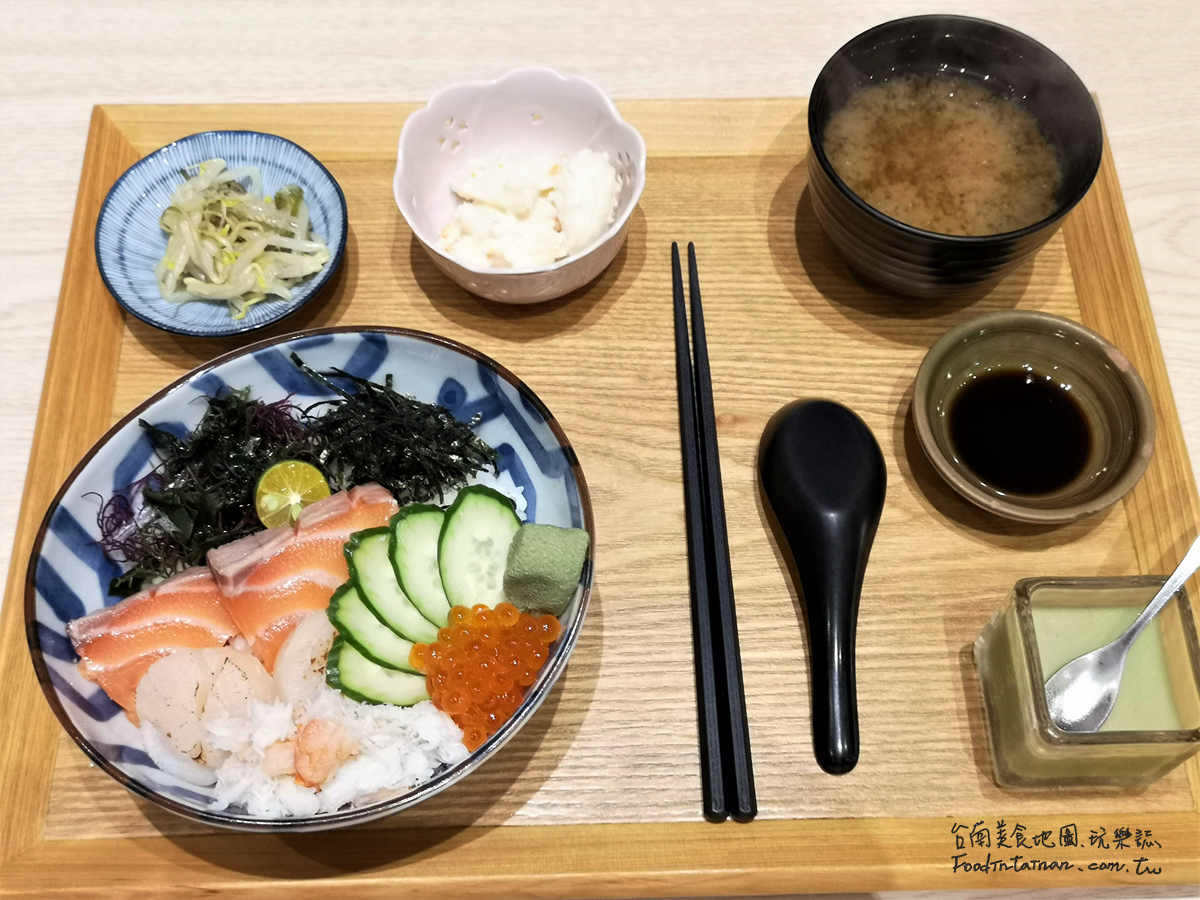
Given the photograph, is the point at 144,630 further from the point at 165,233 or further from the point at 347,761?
the point at 165,233

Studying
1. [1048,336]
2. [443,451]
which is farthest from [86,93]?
[1048,336]

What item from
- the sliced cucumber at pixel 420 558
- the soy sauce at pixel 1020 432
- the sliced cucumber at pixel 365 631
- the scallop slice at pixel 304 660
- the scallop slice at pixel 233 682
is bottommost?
the scallop slice at pixel 233 682

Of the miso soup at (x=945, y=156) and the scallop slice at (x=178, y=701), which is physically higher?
the miso soup at (x=945, y=156)

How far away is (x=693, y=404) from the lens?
1686mm

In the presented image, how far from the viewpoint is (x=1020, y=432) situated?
5.33 ft

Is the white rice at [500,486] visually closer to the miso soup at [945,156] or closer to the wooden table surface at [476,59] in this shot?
the miso soup at [945,156]

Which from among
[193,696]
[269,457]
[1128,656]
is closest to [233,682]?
[193,696]

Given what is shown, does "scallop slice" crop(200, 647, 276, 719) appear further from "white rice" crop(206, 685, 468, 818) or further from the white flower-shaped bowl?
the white flower-shaped bowl

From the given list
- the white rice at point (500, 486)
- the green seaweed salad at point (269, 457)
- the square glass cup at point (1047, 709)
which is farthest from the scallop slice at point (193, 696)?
the square glass cup at point (1047, 709)

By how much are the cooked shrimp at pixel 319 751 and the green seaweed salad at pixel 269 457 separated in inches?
18.5

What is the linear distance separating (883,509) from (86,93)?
2.30 metres

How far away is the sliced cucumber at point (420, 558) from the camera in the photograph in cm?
140

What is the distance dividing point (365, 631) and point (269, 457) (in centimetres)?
47

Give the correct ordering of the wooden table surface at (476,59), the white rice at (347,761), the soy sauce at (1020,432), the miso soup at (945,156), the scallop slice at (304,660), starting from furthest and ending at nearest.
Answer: the wooden table surface at (476,59)
the miso soup at (945,156)
the soy sauce at (1020,432)
the scallop slice at (304,660)
the white rice at (347,761)
